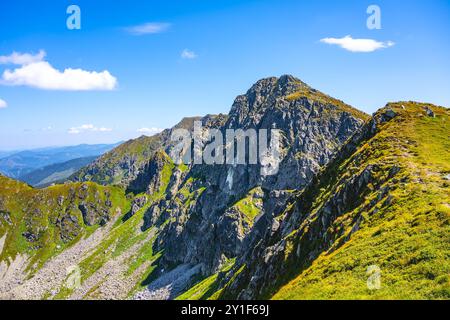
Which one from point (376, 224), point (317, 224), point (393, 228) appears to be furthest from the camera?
point (317, 224)

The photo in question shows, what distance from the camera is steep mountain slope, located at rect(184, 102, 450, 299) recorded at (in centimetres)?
3916

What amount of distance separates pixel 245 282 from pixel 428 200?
5743 cm

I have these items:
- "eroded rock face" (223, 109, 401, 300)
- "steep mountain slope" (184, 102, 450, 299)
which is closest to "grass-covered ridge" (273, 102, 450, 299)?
"steep mountain slope" (184, 102, 450, 299)

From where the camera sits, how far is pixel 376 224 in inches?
2174

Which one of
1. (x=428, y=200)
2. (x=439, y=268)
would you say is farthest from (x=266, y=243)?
(x=439, y=268)

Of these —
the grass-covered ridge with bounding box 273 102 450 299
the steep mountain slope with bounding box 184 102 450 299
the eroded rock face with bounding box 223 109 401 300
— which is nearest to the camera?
the grass-covered ridge with bounding box 273 102 450 299

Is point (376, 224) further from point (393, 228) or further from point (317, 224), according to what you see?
point (317, 224)

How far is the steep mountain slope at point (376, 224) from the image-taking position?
39.2 metres

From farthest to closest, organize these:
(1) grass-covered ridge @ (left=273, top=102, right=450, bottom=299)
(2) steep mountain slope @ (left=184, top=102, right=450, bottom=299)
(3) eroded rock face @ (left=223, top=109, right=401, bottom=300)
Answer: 1. (3) eroded rock face @ (left=223, top=109, right=401, bottom=300)
2. (2) steep mountain slope @ (left=184, top=102, right=450, bottom=299)
3. (1) grass-covered ridge @ (left=273, top=102, right=450, bottom=299)

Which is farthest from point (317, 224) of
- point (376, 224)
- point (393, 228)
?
point (393, 228)

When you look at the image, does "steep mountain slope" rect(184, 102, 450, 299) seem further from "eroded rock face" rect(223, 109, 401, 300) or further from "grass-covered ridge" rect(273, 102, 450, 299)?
"eroded rock face" rect(223, 109, 401, 300)

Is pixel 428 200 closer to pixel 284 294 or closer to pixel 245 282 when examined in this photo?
pixel 284 294

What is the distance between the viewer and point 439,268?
3531 cm

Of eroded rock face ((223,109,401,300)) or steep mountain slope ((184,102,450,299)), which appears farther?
eroded rock face ((223,109,401,300))
